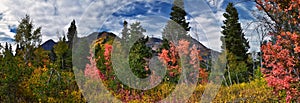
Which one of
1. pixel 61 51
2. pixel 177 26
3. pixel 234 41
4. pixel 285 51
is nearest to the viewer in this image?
pixel 285 51

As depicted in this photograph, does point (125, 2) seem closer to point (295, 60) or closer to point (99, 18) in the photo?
point (99, 18)

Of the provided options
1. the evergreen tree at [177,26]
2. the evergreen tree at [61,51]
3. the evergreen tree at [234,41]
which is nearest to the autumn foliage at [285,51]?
the evergreen tree at [177,26]

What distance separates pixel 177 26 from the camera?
1731 cm

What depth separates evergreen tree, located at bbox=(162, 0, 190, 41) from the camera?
15.0m

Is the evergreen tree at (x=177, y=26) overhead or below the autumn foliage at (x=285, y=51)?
overhead

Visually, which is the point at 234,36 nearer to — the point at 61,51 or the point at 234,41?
the point at 234,41

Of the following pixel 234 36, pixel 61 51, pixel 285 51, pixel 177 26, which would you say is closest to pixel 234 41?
pixel 234 36

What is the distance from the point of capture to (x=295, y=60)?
19.7 feet

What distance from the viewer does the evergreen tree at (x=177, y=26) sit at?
49.3 feet

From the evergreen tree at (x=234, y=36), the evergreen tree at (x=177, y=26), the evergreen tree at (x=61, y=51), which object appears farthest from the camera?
the evergreen tree at (x=61, y=51)

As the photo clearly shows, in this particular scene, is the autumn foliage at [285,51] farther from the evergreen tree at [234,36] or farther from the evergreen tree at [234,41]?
the evergreen tree at [234,36]

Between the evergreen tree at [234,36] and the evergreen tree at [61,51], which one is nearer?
the evergreen tree at [234,36]

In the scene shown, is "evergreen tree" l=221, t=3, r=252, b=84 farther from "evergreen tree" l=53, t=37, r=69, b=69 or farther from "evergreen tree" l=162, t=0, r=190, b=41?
"evergreen tree" l=53, t=37, r=69, b=69

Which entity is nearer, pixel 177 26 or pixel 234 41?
pixel 177 26
